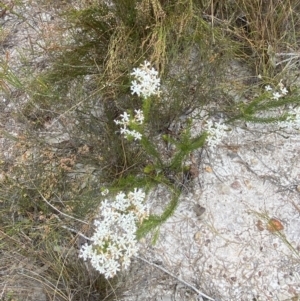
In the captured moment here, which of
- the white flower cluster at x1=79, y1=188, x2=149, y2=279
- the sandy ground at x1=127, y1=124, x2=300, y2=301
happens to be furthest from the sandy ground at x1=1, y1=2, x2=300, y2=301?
the white flower cluster at x1=79, y1=188, x2=149, y2=279

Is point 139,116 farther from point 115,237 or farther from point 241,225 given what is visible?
point 241,225

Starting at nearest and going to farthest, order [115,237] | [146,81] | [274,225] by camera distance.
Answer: [115,237], [146,81], [274,225]

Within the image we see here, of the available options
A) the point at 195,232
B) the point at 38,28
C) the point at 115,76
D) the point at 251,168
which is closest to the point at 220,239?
the point at 195,232

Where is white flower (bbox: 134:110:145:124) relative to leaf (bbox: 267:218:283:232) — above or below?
above

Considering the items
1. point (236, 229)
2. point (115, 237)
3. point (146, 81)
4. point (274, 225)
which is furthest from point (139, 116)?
point (274, 225)

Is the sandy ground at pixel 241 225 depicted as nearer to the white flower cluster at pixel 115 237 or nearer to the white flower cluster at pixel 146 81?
the white flower cluster at pixel 115 237

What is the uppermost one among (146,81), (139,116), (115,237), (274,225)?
(146,81)

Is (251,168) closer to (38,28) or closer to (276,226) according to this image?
(276,226)

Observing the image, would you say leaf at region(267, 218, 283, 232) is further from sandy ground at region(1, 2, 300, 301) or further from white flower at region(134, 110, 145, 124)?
white flower at region(134, 110, 145, 124)

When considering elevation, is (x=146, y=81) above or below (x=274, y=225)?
above

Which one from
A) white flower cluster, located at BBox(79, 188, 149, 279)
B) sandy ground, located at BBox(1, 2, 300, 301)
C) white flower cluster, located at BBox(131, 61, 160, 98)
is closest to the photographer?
white flower cluster, located at BBox(79, 188, 149, 279)
